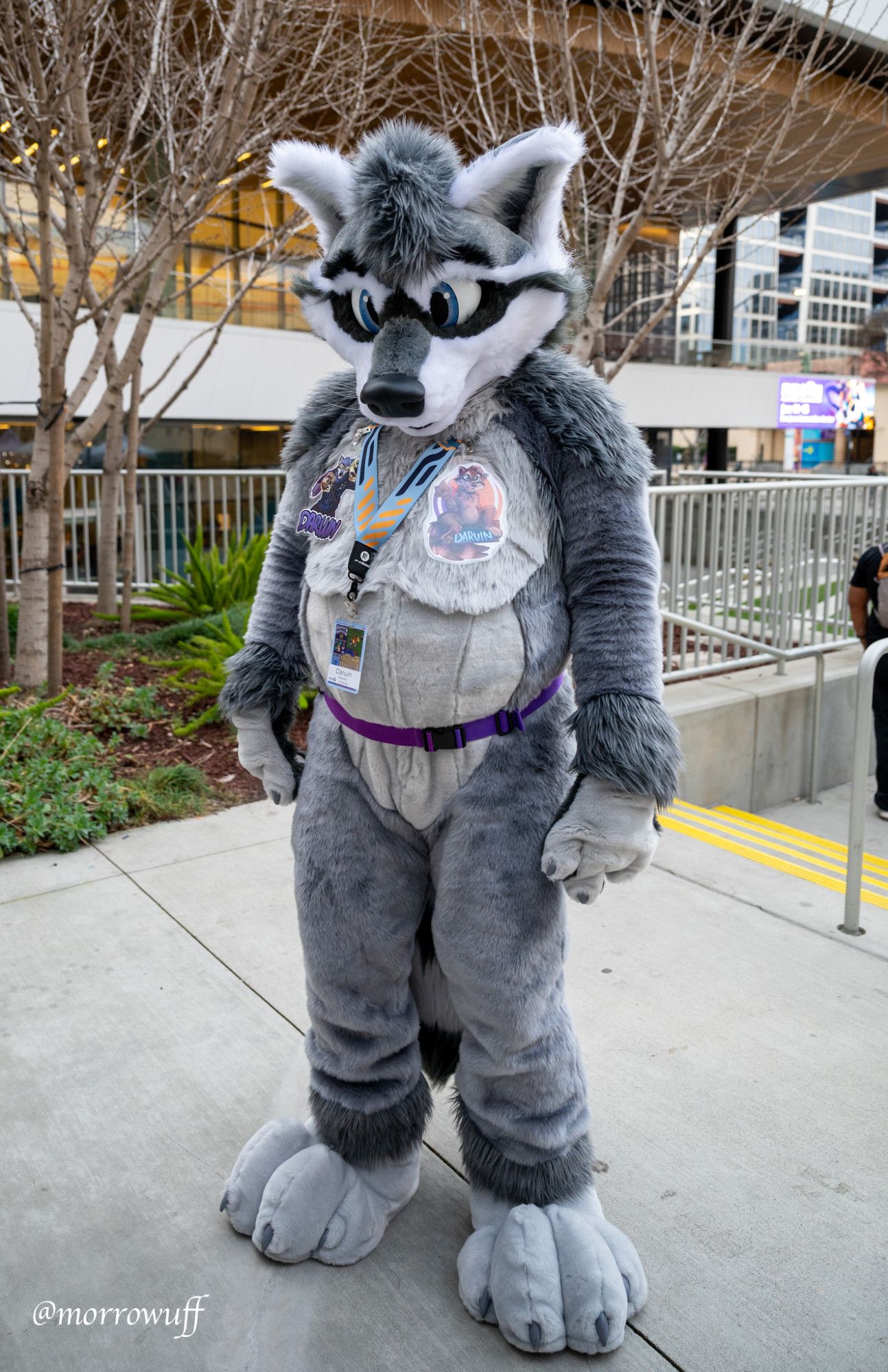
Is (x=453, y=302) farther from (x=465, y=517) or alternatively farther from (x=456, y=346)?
(x=465, y=517)

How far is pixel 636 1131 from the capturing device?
2537 mm

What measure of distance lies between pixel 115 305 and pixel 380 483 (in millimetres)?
4837

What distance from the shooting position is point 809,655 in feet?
22.8

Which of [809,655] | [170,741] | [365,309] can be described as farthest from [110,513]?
[365,309]

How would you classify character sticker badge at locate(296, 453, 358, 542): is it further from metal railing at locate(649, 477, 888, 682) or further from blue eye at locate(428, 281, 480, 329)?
metal railing at locate(649, 477, 888, 682)

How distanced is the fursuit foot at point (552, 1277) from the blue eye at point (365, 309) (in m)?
1.67

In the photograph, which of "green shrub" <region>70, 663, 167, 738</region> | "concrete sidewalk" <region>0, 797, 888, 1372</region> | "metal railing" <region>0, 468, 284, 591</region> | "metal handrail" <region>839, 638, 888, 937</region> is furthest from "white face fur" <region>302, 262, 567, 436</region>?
"metal railing" <region>0, 468, 284, 591</region>

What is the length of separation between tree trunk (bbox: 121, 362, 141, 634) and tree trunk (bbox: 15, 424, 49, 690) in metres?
1.29

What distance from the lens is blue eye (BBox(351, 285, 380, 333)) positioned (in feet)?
6.38

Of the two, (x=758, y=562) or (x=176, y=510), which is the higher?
(x=176, y=510)

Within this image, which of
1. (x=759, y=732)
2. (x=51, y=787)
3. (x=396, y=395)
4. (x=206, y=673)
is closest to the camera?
(x=396, y=395)

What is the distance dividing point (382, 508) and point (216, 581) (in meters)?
5.55

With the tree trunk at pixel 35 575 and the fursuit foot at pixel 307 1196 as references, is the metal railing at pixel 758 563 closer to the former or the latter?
the tree trunk at pixel 35 575

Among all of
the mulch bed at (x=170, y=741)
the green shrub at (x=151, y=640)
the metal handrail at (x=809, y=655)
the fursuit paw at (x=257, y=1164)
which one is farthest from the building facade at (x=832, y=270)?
the fursuit paw at (x=257, y=1164)
